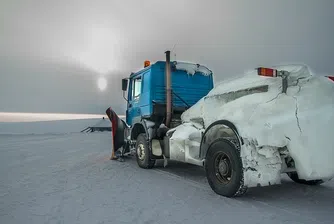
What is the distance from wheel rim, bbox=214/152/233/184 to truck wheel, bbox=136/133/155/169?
2844mm

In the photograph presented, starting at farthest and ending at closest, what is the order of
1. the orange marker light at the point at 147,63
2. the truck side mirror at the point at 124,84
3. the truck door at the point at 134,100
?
1. the truck side mirror at the point at 124,84
2. the truck door at the point at 134,100
3. the orange marker light at the point at 147,63

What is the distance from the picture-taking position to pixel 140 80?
7.75m

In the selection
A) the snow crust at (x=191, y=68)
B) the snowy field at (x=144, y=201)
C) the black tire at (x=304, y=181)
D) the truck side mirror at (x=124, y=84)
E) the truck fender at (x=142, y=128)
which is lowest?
the snowy field at (x=144, y=201)

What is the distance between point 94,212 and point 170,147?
281 cm

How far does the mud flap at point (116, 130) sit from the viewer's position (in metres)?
8.34

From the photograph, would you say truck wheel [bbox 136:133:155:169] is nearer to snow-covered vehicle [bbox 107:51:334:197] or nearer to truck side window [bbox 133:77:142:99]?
truck side window [bbox 133:77:142:99]

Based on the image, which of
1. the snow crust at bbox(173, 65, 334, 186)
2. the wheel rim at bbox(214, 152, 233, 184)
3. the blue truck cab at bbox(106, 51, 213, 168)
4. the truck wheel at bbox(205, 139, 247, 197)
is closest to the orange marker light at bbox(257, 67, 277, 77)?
the snow crust at bbox(173, 65, 334, 186)

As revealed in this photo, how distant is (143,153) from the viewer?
7.07 m

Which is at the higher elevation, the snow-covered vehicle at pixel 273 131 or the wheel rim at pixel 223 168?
the snow-covered vehicle at pixel 273 131

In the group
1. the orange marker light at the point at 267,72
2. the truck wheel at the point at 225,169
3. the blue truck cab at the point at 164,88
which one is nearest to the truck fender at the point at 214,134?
the truck wheel at the point at 225,169

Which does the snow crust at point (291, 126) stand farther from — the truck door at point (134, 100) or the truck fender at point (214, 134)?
the truck door at point (134, 100)

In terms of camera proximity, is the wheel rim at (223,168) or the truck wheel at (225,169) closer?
the truck wheel at (225,169)

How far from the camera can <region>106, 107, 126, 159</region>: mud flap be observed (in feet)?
27.4

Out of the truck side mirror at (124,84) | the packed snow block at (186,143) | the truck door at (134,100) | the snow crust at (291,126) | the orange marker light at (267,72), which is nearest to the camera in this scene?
the snow crust at (291,126)
